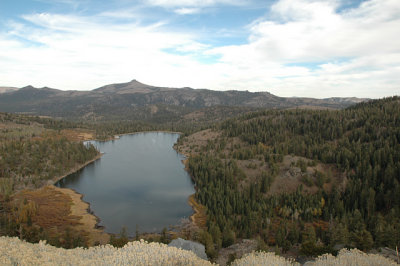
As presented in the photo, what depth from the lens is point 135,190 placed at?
366 feet

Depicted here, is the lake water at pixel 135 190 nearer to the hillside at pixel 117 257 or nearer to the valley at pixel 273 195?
the valley at pixel 273 195

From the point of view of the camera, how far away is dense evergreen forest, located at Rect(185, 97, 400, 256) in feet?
206

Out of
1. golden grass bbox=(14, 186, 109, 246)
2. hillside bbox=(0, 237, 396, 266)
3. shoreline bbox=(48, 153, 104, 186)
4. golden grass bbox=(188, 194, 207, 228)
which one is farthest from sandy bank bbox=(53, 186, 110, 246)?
hillside bbox=(0, 237, 396, 266)

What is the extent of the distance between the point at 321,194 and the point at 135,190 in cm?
7688

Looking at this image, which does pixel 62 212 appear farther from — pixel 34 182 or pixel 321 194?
pixel 321 194

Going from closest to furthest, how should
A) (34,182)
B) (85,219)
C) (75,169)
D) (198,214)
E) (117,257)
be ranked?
(117,257) → (85,219) → (198,214) → (34,182) → (75,169)

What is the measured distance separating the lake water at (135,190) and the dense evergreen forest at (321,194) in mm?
10563

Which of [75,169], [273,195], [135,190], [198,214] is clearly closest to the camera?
[198,214]

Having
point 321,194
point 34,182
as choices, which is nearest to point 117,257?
point 321,194

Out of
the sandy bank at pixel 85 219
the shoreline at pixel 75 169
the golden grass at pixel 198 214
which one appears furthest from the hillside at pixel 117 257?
the shoreline at pixel 75 169

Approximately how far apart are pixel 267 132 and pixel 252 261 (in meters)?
149

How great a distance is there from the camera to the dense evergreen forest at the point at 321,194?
6269cm

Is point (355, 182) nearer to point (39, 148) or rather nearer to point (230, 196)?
point (230, 196)

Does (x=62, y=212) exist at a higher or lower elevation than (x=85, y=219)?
higher
